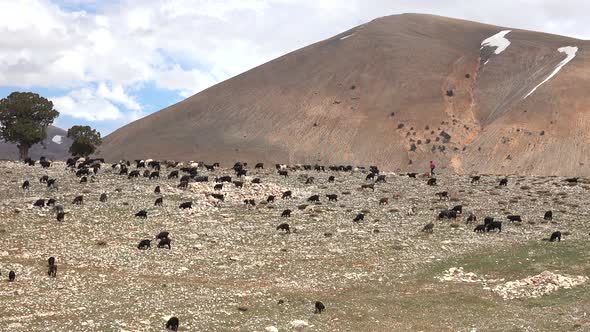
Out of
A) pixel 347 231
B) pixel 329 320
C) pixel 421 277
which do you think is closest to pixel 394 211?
pixel 347 231

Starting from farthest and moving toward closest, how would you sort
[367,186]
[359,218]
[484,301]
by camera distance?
[367,186]
[359,218]
[484,301]

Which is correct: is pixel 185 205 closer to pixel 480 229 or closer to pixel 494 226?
pixel 480 229

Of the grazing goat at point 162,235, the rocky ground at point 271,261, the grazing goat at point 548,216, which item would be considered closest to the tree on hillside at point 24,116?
the rocky ground at point 271,261

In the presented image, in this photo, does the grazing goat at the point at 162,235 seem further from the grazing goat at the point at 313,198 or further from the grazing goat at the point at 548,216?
the grazing goat at the point at 548,216

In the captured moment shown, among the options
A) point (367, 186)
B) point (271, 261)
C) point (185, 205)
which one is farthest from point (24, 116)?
point (271, 261)

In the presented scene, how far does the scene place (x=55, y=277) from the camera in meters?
27.6

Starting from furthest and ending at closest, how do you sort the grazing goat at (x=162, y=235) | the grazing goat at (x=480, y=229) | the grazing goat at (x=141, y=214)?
the grazing goat at (x=141, y=214) < the grazing goat at (x=480, y=229) < the grazing goat at (x=162, y=235)

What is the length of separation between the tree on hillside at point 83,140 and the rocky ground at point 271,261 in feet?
135

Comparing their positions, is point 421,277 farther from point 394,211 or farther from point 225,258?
point 394,211

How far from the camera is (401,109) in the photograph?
5187 inches

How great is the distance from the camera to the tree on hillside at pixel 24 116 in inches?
3118

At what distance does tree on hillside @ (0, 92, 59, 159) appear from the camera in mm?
79188

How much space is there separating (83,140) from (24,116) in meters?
12.6

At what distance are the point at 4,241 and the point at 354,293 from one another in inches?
730
